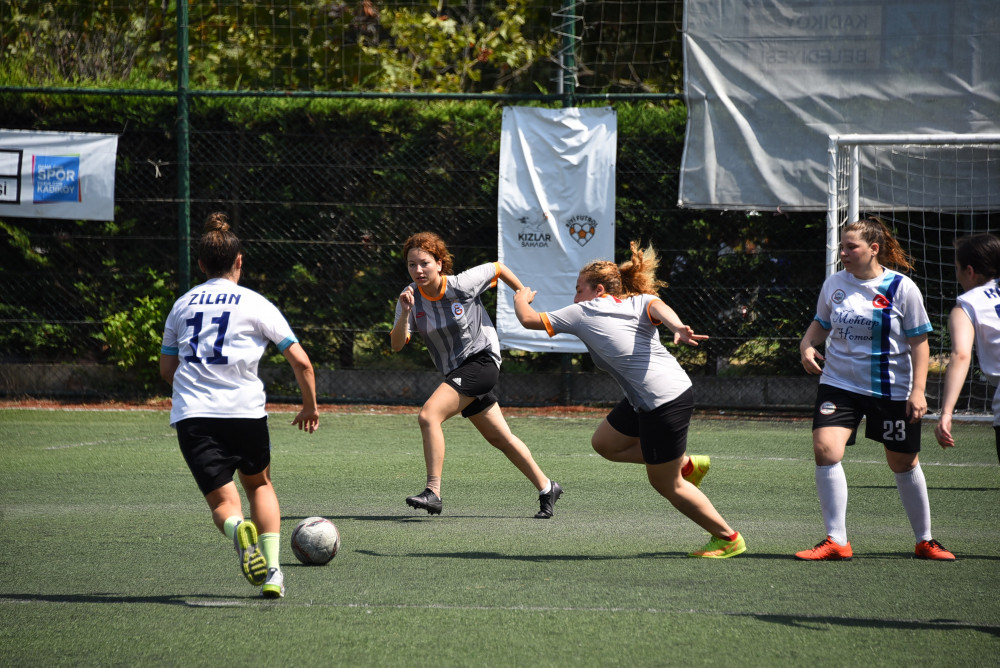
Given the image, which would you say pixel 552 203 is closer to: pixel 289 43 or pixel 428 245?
pixel 428 245

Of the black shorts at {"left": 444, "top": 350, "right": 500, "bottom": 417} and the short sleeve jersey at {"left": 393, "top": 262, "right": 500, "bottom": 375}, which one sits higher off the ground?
the short sleeve jersey at {"left": 393, "top": 262, "right": 500, "bottom": 375}

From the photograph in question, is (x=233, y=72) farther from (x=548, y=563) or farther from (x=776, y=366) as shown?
(x=548, y=563)

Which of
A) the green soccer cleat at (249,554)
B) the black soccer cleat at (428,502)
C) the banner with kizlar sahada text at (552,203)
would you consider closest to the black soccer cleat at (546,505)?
the black soccer cleat at (428,502)

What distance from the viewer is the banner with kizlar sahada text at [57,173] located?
11.9m

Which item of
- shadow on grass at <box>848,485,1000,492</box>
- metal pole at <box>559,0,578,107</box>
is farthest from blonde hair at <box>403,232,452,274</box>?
metal pole at <box>559,0,578,107</box>

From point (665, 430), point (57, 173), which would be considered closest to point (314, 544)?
point (665, 430)

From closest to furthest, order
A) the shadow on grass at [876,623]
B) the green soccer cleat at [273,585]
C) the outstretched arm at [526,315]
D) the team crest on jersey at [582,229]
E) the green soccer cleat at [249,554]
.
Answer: the shadow on grass at [876,623] → the green soccer cleat at [249,554] → the green soccer cleat at [273,585] → the outstretched arm at [526,315] → the team crest on jersey at [582,229]

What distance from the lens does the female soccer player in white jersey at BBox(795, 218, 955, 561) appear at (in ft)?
17.1

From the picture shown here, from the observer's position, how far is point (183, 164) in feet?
39.1

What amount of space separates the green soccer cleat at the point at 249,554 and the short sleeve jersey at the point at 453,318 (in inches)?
100

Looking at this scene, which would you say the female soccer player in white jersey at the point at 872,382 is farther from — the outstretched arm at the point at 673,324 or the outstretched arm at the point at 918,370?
the outstretched arm at the point at 673,324

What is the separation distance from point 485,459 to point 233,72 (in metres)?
11.8

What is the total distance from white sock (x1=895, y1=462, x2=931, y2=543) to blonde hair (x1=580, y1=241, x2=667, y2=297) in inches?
63.7

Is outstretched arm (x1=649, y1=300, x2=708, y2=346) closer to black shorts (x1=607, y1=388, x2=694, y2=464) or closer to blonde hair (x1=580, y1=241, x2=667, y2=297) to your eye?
blonde hair (x1=580, y1=241, x2=667, y2=297)
